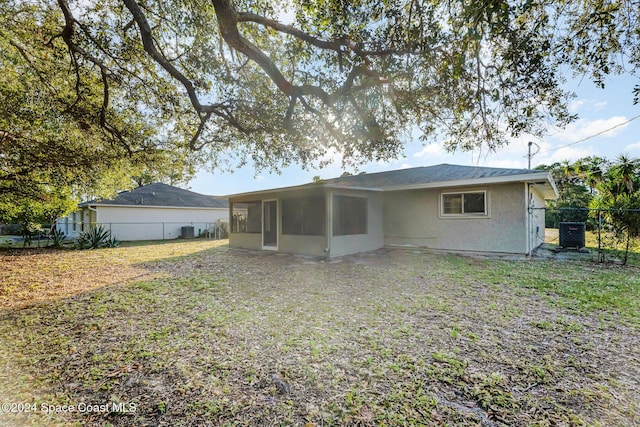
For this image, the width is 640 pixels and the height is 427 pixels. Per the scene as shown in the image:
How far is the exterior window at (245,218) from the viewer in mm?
12703

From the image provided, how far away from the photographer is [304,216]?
10.4 m

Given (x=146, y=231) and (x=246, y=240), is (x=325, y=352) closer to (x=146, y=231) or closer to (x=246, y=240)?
(x=246, y=240)

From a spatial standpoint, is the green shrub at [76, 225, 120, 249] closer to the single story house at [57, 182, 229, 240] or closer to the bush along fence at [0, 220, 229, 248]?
the bush along fence at [0, 220, 229, 248]

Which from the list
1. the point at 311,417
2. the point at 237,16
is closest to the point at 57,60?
the point at 237,16

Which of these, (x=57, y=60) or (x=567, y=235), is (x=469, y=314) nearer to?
(x=567, y=235)

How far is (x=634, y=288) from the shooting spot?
5566 millimetres

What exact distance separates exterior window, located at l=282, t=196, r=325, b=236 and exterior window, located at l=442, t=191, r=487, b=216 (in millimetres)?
4478

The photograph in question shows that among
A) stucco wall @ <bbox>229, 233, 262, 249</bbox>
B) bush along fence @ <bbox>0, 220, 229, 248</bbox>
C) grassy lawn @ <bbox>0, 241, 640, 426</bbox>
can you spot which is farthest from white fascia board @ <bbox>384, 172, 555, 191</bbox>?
bush along fence @ <bbox>0, 220, 229, 248</bbox>

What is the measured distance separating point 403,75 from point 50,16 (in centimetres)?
807

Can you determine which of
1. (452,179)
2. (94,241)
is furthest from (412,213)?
(94,241)

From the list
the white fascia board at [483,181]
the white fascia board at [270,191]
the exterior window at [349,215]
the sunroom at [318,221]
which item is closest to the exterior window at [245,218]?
the sunroom at [318,221]

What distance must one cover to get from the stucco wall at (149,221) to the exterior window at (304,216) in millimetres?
11680

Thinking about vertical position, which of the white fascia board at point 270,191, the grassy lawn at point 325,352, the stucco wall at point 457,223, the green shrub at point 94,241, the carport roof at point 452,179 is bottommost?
the grassy lawn at point 325,352

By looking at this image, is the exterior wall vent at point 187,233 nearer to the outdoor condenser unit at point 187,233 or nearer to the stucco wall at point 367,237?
the outdoor condenser unit at point 187,233
